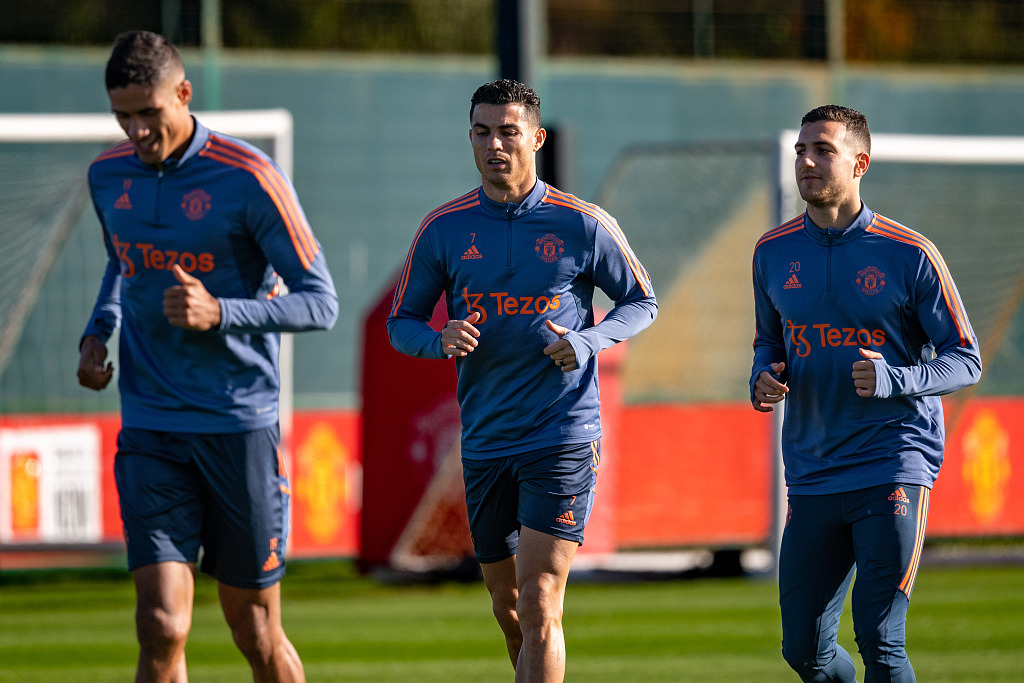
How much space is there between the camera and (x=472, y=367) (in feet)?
15.4

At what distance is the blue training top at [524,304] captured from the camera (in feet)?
15.1

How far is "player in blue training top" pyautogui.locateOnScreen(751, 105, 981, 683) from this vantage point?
444cm

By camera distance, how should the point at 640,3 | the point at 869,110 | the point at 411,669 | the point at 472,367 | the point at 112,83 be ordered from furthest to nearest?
the point at 640,3 < the point at 869,110 < the point at 411,669 < the point at 472,367 < the point at 112,83

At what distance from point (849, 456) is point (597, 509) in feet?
19.6

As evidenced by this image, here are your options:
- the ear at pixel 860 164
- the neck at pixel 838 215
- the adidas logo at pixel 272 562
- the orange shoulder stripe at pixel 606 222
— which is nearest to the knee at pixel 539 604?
the adidas logo at pixel 272 562

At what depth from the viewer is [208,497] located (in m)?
4.64

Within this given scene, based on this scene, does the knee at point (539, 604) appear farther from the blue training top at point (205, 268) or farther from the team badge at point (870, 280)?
the team badge at point (870, 280)

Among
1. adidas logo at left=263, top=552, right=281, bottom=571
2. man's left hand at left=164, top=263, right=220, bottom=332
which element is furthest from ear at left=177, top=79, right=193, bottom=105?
adidas logo at left=263, top=552, right=281, bottom=571

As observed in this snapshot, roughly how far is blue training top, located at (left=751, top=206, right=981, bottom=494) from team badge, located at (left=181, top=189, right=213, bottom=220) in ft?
6.17

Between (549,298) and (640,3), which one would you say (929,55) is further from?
(549,298)

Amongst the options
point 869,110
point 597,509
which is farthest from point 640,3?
point 597,509

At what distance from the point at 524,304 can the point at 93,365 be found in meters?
1.45

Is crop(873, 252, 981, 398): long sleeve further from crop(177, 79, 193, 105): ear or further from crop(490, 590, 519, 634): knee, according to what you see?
crop(177, 79, 193, 105): ear

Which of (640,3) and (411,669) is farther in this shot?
(640,3)
